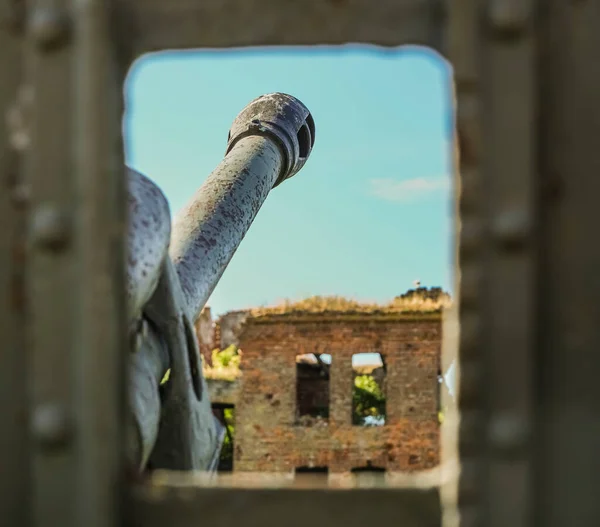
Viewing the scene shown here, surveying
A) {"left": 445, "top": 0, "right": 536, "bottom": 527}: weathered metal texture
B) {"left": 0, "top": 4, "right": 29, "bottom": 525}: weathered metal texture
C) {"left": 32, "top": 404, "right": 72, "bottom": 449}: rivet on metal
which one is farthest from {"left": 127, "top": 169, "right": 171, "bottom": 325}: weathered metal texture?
{"left": 445, "top": 0, "right": 536, "bottom": 527}: weathered metal texture

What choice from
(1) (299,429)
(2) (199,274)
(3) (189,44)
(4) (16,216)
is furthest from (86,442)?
(1) (299,429)

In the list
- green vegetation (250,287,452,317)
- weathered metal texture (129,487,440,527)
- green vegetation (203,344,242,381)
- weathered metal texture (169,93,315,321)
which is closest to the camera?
weathered metal texture (129,487,440,527)

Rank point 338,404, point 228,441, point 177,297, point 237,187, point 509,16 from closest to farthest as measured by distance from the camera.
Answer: point 509,16, point 177,297, point 237,187, point 338,404, point 228,441

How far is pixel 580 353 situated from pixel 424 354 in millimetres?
17934

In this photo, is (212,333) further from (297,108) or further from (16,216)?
(16,216)

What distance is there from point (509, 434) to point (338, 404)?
18.1 metres

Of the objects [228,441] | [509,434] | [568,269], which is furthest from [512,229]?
[228,441]

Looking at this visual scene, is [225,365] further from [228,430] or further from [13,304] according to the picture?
[13,304]

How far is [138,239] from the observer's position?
7.38 ft

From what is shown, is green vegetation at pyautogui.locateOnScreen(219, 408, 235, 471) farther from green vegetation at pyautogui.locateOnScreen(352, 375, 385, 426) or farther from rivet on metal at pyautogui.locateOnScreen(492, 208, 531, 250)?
rivet on metal at pyautogui.locateOnScreen(492, 208, 531, 250)

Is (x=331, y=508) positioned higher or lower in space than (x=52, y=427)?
lower

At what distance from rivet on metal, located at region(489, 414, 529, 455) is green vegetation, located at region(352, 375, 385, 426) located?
60.2ft

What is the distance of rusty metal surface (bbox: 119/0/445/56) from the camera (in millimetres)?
1544

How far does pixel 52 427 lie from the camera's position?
1.49 meters
